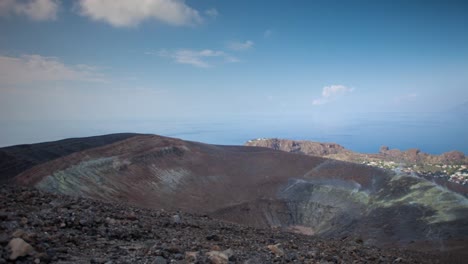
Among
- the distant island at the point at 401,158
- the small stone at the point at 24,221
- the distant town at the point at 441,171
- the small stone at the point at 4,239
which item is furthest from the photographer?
the distant island at the point at 401,158

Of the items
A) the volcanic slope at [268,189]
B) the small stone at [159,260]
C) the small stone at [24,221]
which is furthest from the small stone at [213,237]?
the volcanic slope at [268,189]

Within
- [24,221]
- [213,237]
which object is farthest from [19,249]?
[213,237]

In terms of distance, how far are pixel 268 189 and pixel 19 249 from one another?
119ft

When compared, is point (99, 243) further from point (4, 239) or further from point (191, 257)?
point (191, 257)

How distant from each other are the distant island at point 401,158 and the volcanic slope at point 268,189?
14606 millimetres

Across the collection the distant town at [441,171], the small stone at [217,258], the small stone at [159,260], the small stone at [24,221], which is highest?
the small stone at [24,221]

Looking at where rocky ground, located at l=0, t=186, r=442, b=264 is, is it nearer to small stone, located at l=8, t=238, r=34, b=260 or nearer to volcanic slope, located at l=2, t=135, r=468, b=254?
small stone, located at l=8, t=238, r=34, b=260

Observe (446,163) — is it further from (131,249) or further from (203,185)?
(131,249)

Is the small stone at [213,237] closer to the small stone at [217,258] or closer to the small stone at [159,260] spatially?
the small stone at [217,258]

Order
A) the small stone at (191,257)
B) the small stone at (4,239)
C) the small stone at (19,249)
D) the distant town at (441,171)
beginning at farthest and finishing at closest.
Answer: the distant town at (441,171) → the small stone at (191,257) → the small stone at (4,239) → the small stone at (19,249)

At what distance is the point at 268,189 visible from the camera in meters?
39.7

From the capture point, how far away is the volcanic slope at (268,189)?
2550 centimetres

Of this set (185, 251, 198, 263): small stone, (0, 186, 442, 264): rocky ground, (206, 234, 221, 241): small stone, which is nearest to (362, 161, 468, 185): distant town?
(206, 234, 221, 241): small stone

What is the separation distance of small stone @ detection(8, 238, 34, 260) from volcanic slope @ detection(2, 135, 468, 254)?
2075 cm
